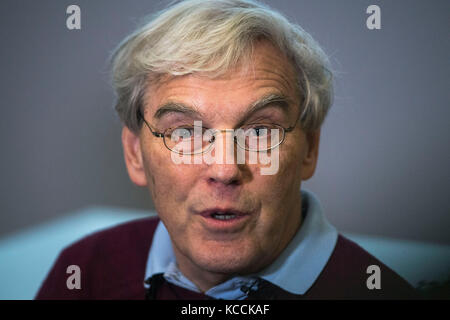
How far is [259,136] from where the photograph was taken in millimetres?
1383

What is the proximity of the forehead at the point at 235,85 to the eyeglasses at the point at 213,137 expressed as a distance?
2.5 inches

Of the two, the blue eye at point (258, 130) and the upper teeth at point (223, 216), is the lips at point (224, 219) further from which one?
the blue eye at point (258, 130)

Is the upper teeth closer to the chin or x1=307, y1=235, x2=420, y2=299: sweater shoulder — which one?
the chin

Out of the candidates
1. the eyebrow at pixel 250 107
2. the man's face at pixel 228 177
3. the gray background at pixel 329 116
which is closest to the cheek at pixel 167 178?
the man's face at pixel 228 177

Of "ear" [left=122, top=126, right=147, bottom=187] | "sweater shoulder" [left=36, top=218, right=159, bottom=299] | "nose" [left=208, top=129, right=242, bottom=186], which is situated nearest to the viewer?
"nose" [left=208, top=129, right=242, bottom=186]

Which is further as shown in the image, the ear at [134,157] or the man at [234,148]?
the ear at [134,157]

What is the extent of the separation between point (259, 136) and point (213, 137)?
13cm

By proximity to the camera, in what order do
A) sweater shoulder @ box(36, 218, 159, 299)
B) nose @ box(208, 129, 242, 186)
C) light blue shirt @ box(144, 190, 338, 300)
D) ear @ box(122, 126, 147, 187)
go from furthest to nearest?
sweater shoulder @ box(36, 218, 159, 299) → ear @ box(122, 126, 147, 187) → light blue shirt @ box(144, 190, 338, 300) → nose @ box(208, 129, 242, 186)

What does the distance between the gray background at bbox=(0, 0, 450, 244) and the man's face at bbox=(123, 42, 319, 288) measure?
0.25 meters

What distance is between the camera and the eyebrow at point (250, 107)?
1.35 metres

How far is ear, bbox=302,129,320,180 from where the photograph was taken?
5.11 feet

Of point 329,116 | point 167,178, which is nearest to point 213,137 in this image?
point 167,178

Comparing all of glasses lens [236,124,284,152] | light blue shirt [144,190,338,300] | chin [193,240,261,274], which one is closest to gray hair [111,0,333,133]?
glasses lens [236,124,284,152]

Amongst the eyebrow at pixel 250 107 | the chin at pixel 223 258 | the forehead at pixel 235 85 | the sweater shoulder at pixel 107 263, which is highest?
the forehead at pixel 235 85
